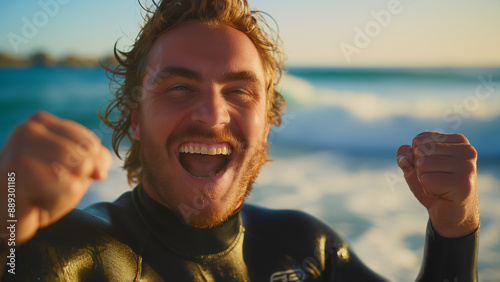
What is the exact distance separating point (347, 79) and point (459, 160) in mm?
17771

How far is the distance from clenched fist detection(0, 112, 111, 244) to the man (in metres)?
0.36

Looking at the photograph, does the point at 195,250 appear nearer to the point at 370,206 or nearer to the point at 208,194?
the point at 208,194

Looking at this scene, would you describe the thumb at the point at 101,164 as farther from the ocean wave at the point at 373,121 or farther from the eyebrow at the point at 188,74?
the ocean wave at the point at 373,121

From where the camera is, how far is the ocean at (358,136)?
19.9 ft

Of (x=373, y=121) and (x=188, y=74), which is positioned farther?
(x=373, y=121)

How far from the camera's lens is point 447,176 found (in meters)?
1.78

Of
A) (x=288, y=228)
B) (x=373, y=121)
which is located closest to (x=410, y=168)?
(x=288, y=228)

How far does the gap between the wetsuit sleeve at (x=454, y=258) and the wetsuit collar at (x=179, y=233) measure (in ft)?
3.08

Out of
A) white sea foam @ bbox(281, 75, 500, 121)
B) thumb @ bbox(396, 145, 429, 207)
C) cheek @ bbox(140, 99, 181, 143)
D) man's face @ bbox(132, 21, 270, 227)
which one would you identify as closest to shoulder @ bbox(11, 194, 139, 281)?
man's face @ bbox(132, 21, 270, 227)

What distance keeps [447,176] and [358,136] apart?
10.5m

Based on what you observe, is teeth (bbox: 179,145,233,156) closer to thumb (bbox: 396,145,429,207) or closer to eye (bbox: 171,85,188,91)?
eye (bbox: 171,85,188,91)

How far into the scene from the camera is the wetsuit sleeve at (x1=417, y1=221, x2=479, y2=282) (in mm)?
1938

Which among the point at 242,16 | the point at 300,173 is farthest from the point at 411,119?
the point at 242,16

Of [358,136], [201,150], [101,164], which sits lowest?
[101,164]
